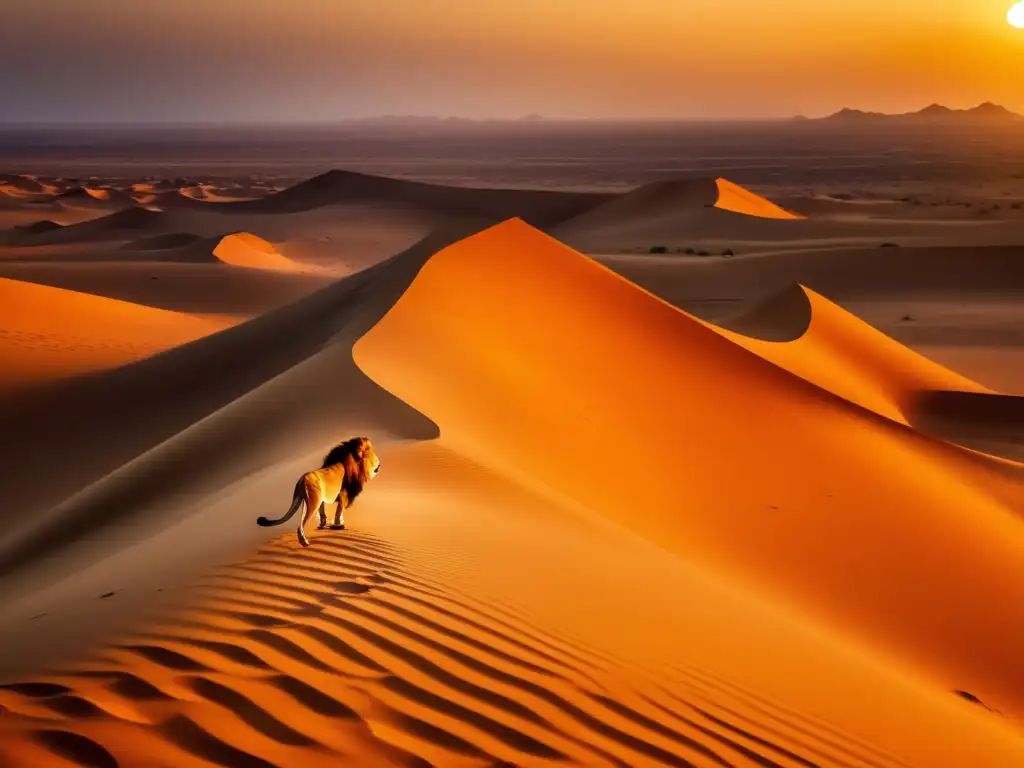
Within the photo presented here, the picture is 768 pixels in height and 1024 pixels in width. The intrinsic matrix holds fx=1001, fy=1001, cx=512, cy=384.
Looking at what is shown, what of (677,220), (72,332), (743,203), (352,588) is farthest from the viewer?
(743,203)

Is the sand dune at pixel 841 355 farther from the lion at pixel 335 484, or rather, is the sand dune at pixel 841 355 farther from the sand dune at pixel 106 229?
the sand dune at pixel 106 229

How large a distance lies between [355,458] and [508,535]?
92 centimetres

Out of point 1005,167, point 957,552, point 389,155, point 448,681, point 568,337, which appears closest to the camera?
point 448,681

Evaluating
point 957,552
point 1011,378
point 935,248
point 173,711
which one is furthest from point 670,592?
point 935,248

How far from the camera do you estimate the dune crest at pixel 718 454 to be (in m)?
7.02

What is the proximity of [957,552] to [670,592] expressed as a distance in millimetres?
4019

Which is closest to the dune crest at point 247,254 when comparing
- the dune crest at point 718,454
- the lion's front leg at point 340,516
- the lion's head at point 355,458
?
the dune crest at point 718,454

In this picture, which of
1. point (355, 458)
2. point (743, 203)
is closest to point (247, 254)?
point (743, 203)

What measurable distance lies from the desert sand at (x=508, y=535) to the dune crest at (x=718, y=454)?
0.04 metres

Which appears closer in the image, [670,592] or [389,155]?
[670,592]

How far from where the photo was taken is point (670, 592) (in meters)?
5.22

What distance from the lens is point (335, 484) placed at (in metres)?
5.04

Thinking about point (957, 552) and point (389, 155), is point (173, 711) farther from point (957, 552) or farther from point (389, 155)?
point (389, 155)

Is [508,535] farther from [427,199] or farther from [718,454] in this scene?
[427,199]
